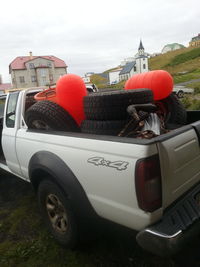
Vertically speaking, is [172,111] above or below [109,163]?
above

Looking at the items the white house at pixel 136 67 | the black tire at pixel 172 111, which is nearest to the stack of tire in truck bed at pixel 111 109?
the black tire at pixel 172 111

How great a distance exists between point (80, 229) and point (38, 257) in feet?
2.41

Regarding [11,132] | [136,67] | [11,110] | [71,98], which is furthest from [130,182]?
[136,67]

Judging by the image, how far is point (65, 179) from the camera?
6.93 ft

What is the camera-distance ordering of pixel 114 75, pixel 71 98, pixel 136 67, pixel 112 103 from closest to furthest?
1. pixel 112 103
2. pixel 71 98
3. pixel 136 67
4. pixel 114 75

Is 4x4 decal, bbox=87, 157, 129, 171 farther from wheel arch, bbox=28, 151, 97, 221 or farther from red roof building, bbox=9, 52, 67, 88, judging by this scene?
red roof building, bbox=9, 52, 67, 88

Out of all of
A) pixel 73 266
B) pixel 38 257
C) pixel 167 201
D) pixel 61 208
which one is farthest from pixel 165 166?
pixel 38 257

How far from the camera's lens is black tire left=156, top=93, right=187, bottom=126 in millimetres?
Result: 3195

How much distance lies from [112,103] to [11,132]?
174 cm

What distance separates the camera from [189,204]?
184cm

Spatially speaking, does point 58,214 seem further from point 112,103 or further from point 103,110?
point 112,103

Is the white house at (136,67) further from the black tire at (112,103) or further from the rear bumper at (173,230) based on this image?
the rear bumper at (173,230)

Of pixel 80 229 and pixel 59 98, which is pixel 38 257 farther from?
pixel 59 98

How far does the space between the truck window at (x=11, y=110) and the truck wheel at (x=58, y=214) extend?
1.29 m
